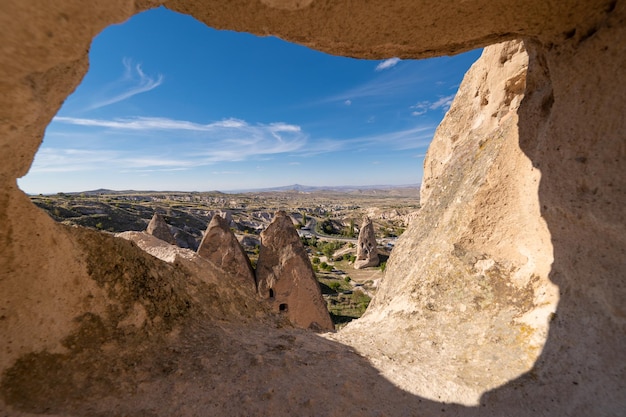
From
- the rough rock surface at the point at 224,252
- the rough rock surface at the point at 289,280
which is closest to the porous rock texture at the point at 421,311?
the rough rock surface at the point at 289,280

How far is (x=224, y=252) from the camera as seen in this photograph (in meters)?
10.2

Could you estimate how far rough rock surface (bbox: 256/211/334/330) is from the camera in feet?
32.3

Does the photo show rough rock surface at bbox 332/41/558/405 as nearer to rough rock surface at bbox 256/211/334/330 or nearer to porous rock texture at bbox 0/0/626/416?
porous rock texture at bbox 0/0/626/416

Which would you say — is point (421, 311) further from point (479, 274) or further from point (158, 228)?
point (158, 228)

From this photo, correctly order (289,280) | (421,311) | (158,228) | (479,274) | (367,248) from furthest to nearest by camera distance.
Result: (367,248) → (158,228) → (289,280) → (421,311) → (479,274)

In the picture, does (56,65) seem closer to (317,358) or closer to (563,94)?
(317,358)

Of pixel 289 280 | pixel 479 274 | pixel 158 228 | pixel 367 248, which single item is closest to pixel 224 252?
pixel 289 280

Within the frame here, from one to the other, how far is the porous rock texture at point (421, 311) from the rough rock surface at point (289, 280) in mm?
5474

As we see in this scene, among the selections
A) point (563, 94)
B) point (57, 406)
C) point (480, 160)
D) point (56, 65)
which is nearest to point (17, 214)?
point (57, 406)

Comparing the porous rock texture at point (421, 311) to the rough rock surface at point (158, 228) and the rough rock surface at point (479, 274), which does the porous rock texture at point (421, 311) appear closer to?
the rough rock surface at point (479, 274)

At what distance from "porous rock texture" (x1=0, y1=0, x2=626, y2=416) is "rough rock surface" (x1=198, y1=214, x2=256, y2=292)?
5.65 m

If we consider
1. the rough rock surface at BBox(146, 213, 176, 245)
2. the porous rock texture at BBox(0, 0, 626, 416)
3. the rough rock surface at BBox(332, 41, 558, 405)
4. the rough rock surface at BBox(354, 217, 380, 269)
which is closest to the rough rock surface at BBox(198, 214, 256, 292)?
the rough rock surface at BBox(146, 213, 176, 245)

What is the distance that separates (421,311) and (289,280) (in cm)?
610

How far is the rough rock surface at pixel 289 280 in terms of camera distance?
9.86 metres
